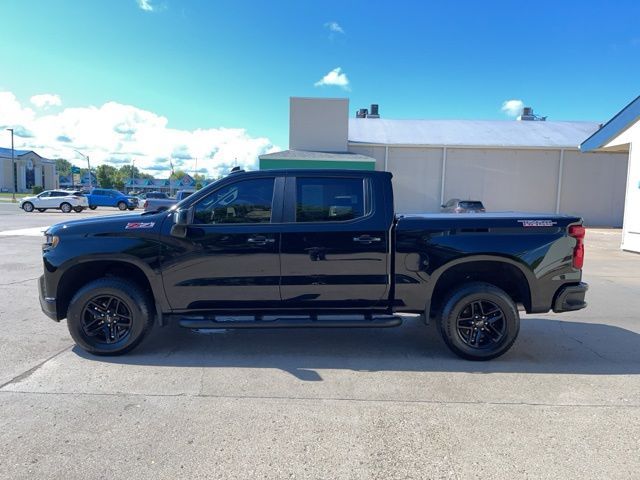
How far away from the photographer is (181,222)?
4.16 meters

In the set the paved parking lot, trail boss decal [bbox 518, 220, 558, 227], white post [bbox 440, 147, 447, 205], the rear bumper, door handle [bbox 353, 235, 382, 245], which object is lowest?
the paved parking lot

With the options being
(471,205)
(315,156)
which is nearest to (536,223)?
(471,205)

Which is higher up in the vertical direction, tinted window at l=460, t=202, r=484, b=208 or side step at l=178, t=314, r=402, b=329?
tinted window at l=460, t=202, r=484, b=208

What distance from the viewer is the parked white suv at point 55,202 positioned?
99.4ft

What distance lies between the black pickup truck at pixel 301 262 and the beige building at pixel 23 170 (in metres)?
91.6

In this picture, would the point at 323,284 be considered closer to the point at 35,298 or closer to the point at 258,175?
the point at 258,175

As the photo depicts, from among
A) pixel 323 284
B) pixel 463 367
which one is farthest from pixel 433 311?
pixel 323 284

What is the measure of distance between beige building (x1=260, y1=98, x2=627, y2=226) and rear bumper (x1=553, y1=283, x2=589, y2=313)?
21.0m

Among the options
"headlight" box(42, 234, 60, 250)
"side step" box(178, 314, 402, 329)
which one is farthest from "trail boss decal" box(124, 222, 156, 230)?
"side step" box(178, 314, 402, 329)

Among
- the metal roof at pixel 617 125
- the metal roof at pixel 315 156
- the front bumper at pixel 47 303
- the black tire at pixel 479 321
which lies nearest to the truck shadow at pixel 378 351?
the black tire at pixel 479 321

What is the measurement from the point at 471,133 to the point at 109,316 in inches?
1080

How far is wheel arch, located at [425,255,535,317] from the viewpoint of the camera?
4.29 m

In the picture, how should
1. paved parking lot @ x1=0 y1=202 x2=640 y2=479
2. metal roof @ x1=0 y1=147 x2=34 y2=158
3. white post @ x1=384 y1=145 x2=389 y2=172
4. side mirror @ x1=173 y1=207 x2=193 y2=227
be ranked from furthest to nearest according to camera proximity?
metal roof @ x1=0 y1=147 x2=34 y2=158, white post @ x1=384 y1=145 x2=389 y2=172, side mirror @ x1=173 y1=207 x2=193 y2=227, paved parking lot @ x1=0 y1=202 x2=640 y2=479

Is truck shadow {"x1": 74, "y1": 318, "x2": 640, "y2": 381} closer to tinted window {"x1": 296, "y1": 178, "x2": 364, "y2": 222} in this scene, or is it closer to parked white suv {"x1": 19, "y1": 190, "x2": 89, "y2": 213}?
tinted window {"x1": 296, "y1": 178, "x2": 364, "y2": 222}
